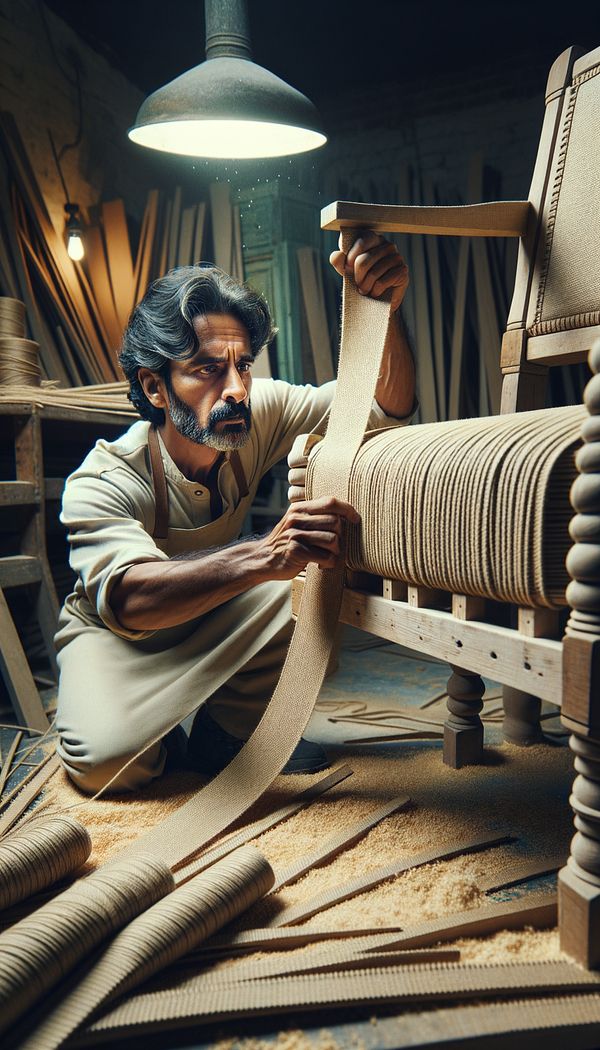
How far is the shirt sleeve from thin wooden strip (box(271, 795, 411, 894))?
71 cm

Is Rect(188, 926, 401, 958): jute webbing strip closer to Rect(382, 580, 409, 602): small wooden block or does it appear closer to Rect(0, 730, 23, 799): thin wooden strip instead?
Rect(382, 580, 409, 602): small wooden block

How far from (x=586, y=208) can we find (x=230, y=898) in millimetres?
1569

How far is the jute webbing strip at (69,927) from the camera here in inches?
46.2

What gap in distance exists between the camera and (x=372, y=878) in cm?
158

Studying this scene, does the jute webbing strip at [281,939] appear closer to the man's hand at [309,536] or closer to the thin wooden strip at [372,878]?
the thin wooden strip at [372,878]

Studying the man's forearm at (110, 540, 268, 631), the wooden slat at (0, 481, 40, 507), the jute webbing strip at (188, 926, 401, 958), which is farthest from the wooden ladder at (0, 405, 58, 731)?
the jute webbing strip at (188, 926, 401, 958)

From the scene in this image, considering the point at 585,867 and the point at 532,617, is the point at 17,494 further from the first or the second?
the point at 585,867

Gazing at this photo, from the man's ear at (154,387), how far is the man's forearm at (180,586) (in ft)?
2.21

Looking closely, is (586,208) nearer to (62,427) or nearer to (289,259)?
(62,427)

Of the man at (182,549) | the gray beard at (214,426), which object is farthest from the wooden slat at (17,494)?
the gray beard at (214,426)

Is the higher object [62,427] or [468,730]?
[62,427]

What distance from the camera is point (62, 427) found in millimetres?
3680

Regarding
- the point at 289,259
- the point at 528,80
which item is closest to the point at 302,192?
the point at 289,259

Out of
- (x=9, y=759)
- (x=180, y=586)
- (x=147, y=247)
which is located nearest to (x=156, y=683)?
(x=180, y=586)
